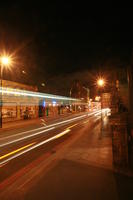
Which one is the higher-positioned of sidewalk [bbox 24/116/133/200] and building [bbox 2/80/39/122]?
building [bbox 2/80/39/122]

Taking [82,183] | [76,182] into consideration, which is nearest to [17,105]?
[76,182]

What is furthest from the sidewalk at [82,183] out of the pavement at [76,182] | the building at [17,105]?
the building at [17,105]

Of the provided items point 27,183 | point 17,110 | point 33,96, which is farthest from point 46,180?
point 33,96

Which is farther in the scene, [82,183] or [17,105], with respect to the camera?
[17,105]

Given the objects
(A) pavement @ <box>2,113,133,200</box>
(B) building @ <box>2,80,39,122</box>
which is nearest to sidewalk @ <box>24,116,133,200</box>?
(A) pavement @ <box>2,113,133,200</box>

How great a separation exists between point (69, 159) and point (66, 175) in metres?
1.59

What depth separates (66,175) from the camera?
539cm

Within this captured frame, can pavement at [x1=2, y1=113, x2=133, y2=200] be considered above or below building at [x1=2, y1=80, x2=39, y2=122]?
below

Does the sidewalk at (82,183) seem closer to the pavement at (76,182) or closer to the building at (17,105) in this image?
the pavement at (76,182)

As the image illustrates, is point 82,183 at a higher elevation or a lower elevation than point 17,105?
lower

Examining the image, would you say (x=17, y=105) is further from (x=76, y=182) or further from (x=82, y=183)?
(x=82, y=183)

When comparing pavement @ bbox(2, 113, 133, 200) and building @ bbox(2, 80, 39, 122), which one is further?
building @ bbox(2, 80, 39, 122)

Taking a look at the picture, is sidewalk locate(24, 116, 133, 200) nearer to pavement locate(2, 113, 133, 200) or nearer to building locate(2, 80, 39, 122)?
pavement locate(2, 113, 133, 200)

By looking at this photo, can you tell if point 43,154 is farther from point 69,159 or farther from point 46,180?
point 46,180
